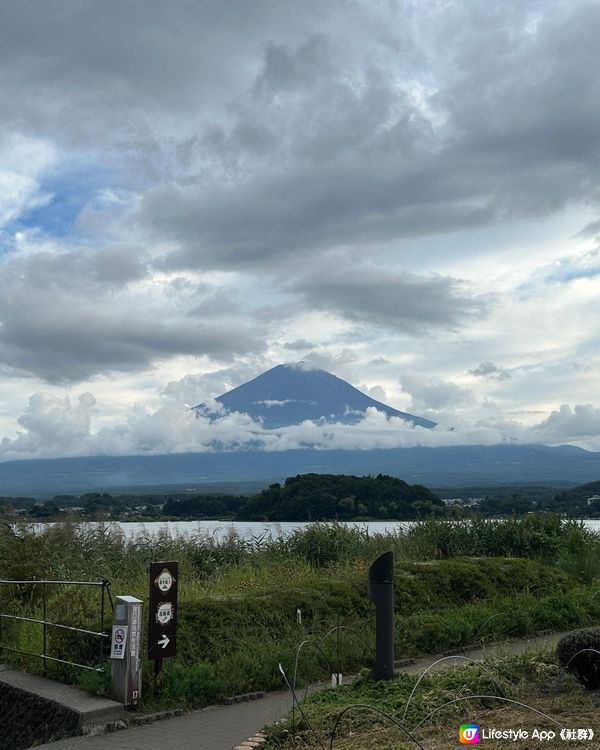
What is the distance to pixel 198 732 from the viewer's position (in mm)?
7465

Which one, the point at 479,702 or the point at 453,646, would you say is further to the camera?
the point at 453,646

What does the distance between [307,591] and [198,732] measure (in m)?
4.13

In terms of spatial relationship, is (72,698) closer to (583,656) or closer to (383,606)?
(383,606)

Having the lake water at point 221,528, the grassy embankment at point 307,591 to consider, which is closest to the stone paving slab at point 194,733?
the grassy embankment at point 307,591

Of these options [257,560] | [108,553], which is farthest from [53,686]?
[257,560]

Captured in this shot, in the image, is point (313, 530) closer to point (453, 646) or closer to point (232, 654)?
point (453, 646)

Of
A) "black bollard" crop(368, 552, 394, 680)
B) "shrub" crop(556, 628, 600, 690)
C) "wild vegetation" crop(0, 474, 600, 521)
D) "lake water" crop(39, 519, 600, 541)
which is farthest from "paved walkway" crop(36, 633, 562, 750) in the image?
"wild vegetation" crop(0, 474, 600, 521)

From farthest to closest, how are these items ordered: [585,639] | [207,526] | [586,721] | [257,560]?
1. [207,526]
2. [257,560]
3. [585,639]
4. [586,721]

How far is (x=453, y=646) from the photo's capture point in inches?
434

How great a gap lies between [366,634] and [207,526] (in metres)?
7.00

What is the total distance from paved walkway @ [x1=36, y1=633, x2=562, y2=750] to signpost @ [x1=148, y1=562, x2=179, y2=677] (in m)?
0.69

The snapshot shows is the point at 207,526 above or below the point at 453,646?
above

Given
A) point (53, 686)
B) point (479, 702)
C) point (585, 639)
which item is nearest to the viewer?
point (479, 702)

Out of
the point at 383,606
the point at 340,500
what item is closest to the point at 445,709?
the point at 383,606
